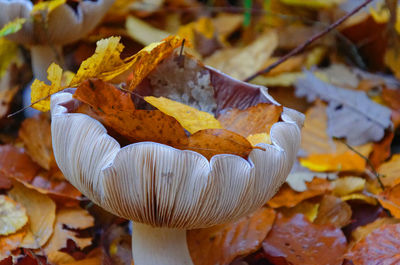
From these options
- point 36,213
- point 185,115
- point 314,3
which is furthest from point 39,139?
point 314,3

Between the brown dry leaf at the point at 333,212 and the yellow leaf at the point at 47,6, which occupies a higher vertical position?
the yellow leaf at the point at 47,6

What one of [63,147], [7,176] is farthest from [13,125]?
[63,147]

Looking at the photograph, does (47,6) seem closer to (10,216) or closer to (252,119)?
(10,216)

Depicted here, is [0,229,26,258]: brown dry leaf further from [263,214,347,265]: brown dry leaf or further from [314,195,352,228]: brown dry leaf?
[314,195,352,228]: brown dry leaf

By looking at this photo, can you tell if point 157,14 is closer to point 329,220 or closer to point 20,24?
point 20,24

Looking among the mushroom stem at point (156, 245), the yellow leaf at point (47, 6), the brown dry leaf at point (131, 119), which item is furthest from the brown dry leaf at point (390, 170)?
the yellow leaf at point (47, 6)

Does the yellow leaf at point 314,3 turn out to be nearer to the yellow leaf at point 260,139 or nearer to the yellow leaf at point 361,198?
the yellow leaf at point 361,198

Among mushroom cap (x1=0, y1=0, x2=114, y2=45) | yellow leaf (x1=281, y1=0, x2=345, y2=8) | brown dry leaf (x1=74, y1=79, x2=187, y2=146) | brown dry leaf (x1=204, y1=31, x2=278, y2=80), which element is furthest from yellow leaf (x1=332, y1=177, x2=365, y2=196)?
yellow leaf (x1=281, y1=0, x2=345, y2=8)
